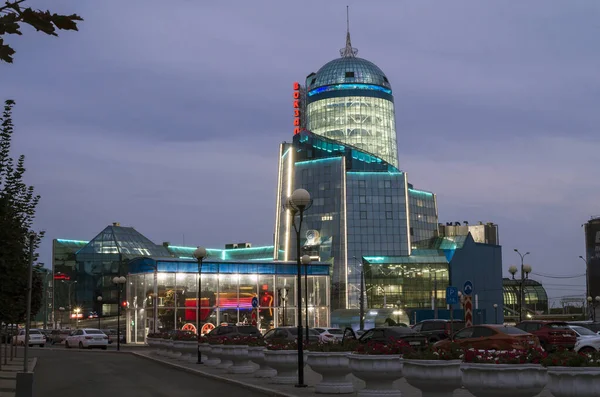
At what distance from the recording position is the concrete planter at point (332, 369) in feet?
71.3

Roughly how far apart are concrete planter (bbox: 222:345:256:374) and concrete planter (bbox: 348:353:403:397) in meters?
12.3

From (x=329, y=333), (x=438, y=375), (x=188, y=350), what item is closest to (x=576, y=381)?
(x=438, y=375)

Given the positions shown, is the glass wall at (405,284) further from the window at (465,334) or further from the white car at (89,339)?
the window at (465,334)

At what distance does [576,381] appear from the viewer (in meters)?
12.8

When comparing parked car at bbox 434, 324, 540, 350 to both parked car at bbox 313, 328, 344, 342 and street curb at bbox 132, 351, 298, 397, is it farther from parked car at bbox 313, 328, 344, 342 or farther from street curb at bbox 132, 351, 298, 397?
parked car at bbox 313, 328, 344, 342

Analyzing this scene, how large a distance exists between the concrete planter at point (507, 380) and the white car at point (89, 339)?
53.6 meters

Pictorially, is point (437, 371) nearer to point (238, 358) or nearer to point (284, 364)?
point (284, 364)

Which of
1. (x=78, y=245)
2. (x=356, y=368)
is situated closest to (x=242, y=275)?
(x=356, y=368)

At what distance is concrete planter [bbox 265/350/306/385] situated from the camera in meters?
25.6

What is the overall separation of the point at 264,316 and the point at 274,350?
180ft

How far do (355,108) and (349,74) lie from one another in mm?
6195

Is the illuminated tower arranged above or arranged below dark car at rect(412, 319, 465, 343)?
above

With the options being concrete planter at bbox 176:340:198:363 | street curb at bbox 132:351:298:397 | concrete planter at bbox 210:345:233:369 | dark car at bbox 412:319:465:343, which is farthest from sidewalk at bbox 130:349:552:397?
dark car at bbox 412:319:465:343

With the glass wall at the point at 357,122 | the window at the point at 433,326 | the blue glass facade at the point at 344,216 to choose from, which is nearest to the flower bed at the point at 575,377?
the window at the point at 433,326
